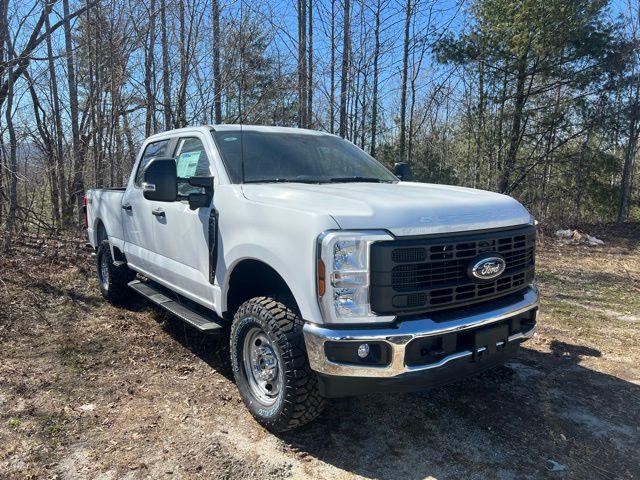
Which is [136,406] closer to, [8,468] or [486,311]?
[8,468]

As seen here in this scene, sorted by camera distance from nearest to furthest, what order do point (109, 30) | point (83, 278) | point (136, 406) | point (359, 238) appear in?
point (359, 238) → point (136, 406) → point (83, 278) → point (109, 30)

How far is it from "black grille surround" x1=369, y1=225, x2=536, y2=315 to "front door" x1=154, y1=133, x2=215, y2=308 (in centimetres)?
156

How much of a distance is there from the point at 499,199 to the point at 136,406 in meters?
2.96

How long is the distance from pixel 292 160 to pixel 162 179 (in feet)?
3.55

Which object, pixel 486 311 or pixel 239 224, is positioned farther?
pixel 239 224

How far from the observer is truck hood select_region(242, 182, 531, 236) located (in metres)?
2.61

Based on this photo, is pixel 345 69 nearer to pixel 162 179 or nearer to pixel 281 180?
pixel 281 180

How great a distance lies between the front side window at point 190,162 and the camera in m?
3.94

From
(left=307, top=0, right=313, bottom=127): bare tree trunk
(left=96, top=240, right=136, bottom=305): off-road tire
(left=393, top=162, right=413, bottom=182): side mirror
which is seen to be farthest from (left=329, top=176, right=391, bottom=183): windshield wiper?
(left=307, top=0, right=313, bottom=127): bare tree trunk

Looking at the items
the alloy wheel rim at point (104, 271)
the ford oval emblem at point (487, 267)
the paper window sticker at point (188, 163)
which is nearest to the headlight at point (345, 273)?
the ford oval emblem at point (487, 267)

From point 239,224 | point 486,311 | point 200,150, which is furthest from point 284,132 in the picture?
point 486,311

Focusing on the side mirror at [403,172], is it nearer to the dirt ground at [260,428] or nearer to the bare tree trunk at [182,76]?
the dirt ground at [260,428]

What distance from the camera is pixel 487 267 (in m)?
2.83

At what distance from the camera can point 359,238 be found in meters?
2.54
